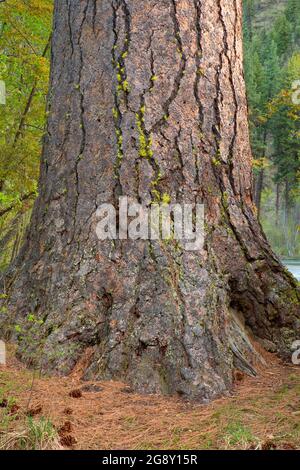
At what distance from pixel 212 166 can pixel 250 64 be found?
44.8m

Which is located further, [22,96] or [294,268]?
[294,268]

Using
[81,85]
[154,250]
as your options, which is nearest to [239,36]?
[81,85]

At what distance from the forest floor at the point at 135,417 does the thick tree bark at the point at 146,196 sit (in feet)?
0.58

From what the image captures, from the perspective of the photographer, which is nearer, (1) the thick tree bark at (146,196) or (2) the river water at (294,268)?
(1) the thick tree bark at (146,196)

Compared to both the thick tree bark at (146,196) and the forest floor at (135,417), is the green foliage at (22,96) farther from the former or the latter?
the forest floor at (135,417)

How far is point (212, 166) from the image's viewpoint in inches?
142

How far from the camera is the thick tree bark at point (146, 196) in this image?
3.15m

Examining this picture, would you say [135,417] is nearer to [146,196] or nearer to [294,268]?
[146,196]

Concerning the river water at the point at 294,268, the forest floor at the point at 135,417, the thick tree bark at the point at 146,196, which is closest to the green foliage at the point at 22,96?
the thick tree bark at the point at 146,196

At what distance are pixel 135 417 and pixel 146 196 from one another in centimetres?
147

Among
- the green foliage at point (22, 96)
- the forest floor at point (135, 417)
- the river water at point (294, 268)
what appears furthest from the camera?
the river water at point (294, 268)

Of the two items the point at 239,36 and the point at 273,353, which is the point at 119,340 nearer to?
the point at 273,353

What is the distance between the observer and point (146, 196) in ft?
11.1

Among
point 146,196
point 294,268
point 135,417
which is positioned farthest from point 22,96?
point 294,268
